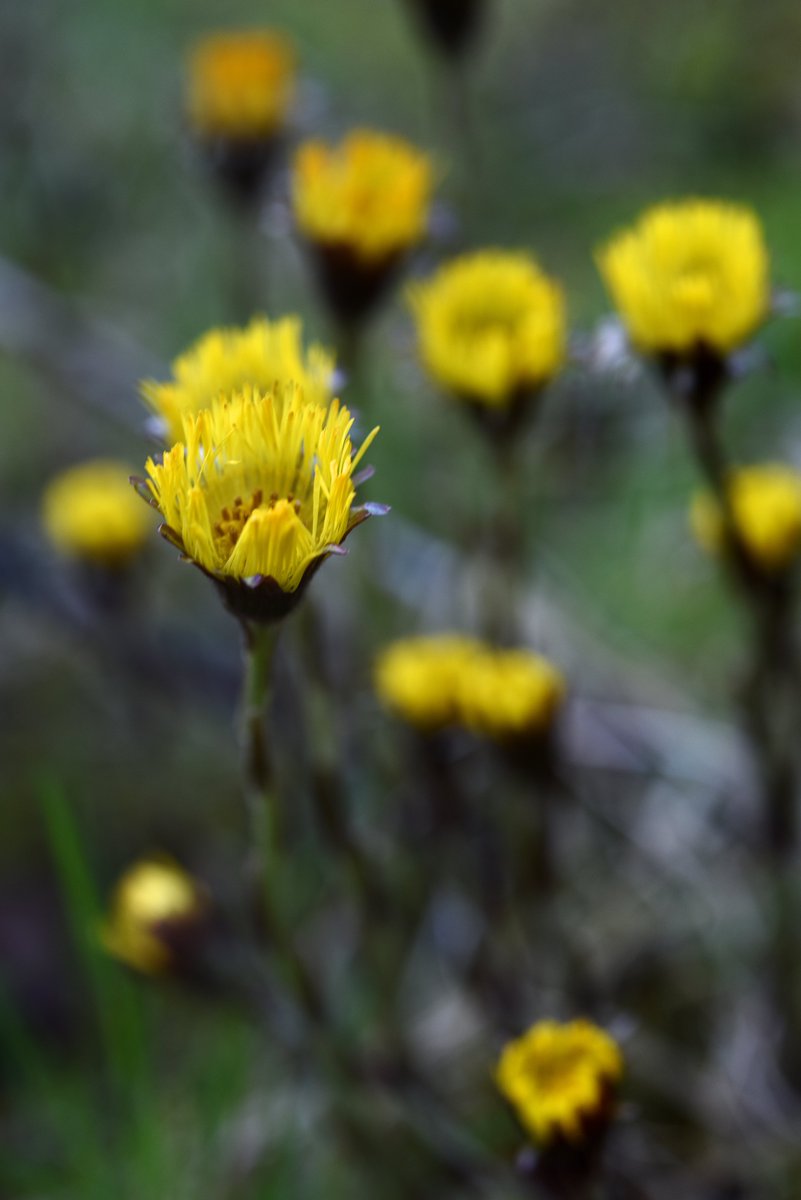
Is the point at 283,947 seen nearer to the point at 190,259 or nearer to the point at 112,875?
the point at 112,875

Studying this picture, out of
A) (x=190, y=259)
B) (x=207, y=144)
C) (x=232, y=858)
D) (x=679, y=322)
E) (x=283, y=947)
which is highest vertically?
(x=190, y=259)

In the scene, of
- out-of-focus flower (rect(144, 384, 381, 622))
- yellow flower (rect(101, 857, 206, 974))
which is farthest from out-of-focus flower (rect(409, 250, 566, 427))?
yellow flower (rect(101, 857, 206, 974))

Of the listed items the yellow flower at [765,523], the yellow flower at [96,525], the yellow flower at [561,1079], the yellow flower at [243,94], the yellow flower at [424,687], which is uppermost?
the yellow flower at [243,94]

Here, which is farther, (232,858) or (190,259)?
(190,259)

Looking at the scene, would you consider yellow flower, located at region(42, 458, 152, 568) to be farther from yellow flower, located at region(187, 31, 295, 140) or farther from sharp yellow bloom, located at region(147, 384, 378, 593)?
sharp yellow bloom, located at region(147, 384, 378, 593)

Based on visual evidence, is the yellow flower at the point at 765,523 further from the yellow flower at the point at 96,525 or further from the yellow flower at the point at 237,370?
the yellow flower at the point at 96,525

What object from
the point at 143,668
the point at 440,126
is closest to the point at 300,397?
the point at 143,668

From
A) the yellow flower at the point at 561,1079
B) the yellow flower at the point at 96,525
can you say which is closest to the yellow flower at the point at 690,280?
the yellow flower at the point at 561,1079
